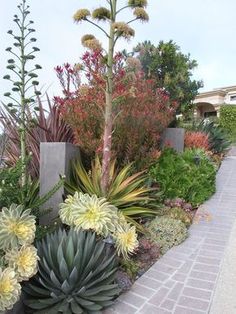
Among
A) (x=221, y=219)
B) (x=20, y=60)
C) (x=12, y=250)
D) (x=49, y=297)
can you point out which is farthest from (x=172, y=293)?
(x=20, y=60)

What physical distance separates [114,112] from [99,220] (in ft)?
A: 7.28

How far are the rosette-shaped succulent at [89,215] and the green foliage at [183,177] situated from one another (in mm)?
2222

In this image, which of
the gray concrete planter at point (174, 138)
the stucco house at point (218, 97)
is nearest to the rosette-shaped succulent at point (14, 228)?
the gray concrete planter at point (174, 138)

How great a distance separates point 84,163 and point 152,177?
126 centimetres

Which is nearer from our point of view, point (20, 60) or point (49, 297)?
point (49, 297)

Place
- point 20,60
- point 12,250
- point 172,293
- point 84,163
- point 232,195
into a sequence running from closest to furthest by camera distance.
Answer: point 12,250
point 172,293
point 20,60
point 84,163
point 232,195

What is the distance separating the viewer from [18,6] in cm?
435

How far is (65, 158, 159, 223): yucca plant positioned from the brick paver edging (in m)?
0.75

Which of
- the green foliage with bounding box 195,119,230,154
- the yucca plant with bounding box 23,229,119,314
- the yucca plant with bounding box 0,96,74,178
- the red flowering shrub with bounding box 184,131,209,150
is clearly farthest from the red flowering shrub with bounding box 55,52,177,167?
the green foliage with bounding box 195,119,230,154

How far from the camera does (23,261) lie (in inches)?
112

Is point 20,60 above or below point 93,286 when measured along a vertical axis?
above

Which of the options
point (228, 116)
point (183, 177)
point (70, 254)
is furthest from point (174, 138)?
point (228, 116)

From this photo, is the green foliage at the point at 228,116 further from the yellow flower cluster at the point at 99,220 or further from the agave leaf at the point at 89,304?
the agave leaf at the point at 89,304

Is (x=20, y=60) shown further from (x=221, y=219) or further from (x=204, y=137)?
(x=204, y=137)
